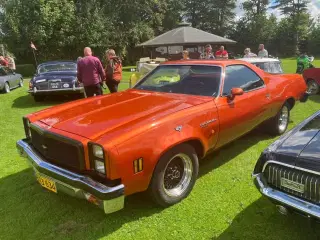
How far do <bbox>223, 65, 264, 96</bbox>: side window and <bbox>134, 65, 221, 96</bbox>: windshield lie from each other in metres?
0.16

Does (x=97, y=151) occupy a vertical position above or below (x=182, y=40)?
below

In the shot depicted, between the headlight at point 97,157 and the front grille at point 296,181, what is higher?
the headlight at point 97,157

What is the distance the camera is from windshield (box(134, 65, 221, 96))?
168 inches

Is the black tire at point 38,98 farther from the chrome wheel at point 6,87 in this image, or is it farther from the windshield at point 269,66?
the windshield at point 269,66

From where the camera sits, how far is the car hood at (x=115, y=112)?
321 centimetres

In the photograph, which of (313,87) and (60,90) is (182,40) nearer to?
(313,87)

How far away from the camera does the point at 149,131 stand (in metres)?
3.12

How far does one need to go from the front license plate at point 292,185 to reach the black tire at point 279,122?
2866mm

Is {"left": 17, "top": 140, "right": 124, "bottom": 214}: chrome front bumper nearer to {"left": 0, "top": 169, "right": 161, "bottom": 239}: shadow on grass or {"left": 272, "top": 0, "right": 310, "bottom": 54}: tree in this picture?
{"left": 0, "top": 169, "right": 161, "bottom": 239}: shadow on grass

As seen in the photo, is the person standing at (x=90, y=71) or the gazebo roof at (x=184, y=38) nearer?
the person standing at (x=90, y=71)

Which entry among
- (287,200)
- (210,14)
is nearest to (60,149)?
(287,200)

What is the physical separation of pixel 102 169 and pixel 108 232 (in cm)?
73

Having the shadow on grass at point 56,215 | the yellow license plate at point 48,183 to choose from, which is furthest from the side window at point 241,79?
the yellow license plate at point 48,183

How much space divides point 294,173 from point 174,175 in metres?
1.33
